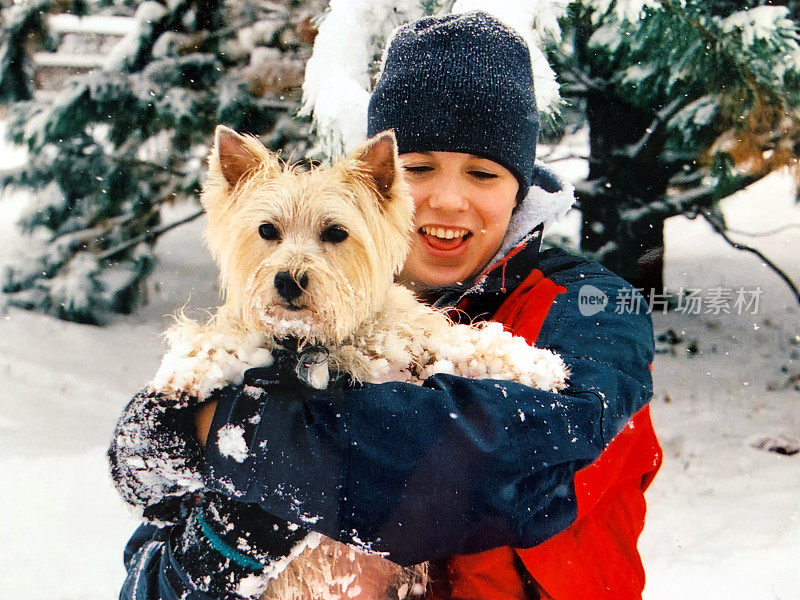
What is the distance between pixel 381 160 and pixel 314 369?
71 cm

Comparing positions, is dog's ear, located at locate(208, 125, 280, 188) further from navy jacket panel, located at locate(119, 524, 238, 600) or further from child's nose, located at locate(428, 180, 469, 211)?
navy jacket panel, located at locate(119, 524, 238, 600)

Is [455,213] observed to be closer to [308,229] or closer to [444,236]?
[444,236]

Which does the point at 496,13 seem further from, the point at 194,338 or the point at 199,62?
the point at 199,62

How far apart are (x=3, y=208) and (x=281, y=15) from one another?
1397 centimetres

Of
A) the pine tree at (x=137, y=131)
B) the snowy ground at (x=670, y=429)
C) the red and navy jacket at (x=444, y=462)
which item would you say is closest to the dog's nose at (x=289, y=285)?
the red and navy jacket at (x=444, y=462)

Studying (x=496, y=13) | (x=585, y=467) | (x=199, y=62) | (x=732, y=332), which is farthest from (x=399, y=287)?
(x=732, y=332)

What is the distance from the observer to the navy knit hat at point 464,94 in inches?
92.1

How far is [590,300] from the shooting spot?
77.6 inches

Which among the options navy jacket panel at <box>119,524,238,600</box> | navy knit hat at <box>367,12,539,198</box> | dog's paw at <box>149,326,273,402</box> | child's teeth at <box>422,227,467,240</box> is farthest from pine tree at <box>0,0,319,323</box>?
dog's paw at <box>149,326,273,402</box>

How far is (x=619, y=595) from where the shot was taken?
6.30 feet

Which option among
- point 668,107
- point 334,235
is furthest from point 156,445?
point 668,107

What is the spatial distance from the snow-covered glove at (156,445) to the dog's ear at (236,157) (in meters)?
0.78

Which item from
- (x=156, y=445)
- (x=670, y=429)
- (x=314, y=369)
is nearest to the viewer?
(x=156, y=445)

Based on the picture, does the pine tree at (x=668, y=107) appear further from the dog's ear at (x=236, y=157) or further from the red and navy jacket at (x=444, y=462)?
the red and navy jacket at (x=444, y=462)
